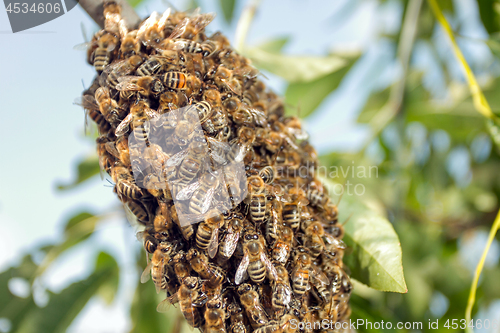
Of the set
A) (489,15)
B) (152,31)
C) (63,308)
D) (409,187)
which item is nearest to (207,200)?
(152,31)

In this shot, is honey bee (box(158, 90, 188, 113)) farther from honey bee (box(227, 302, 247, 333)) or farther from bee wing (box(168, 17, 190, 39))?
honey bee (box(227, 302, 247, 333))

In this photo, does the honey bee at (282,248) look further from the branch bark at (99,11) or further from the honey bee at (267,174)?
the branch bark at (99,11)

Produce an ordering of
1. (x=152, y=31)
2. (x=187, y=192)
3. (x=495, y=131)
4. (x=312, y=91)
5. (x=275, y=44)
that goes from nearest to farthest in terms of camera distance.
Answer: (x=187, y=192), (x=152, y=31), (x=495, y=131), (x=312, y=91), (x=275, y=44)

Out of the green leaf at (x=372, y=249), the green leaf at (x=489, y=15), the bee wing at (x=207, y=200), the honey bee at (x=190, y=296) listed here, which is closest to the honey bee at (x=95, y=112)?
the bee wing at (x=207, y=200)

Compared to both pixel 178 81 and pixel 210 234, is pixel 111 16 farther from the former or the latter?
pixel 210 234

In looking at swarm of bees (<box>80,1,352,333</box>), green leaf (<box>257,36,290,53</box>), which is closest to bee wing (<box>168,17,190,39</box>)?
swarm of bees (<box>80,1,352,333</box>)

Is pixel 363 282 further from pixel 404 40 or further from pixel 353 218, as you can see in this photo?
pixel 404 40

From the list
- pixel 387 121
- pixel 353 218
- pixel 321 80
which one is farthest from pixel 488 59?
pixel 353 218

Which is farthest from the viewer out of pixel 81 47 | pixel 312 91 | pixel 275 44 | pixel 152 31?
pixel 275 44
